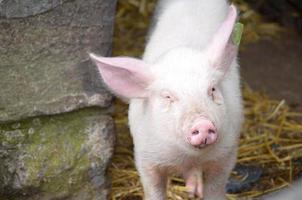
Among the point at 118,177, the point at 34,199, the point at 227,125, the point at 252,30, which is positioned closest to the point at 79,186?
the point at 34,199

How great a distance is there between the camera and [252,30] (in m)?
6.65

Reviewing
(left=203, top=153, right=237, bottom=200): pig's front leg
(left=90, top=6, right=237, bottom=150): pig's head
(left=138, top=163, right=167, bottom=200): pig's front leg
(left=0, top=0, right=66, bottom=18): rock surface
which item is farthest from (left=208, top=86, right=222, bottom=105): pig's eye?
(left=0, top=0, right=66, bottom=18): rock surface

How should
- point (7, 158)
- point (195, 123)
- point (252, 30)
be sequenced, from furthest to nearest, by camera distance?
point (252, 30), point (7, 158), point (195, 123)

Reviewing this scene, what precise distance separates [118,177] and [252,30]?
103 inches

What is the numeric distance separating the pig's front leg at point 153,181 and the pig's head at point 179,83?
0.94ft

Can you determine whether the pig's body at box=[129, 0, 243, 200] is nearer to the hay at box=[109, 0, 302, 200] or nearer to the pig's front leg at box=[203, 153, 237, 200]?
the pig's front leg at box=[203, 153, 237, 200]

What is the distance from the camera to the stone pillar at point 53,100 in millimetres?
3672

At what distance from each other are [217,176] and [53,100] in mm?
847

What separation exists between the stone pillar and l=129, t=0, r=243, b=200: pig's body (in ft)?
0.76

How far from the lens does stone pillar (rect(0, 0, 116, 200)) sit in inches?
145

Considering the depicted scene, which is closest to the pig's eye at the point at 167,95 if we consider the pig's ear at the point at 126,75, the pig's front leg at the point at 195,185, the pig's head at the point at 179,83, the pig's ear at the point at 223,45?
the pig's head at the point at 179,83

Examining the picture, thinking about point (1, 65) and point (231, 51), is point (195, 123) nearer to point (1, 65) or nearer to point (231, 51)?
point (231, 51)

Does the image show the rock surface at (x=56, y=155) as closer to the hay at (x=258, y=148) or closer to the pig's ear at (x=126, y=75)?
the hay at (x=258, y=148)

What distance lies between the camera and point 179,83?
3.26 metres
